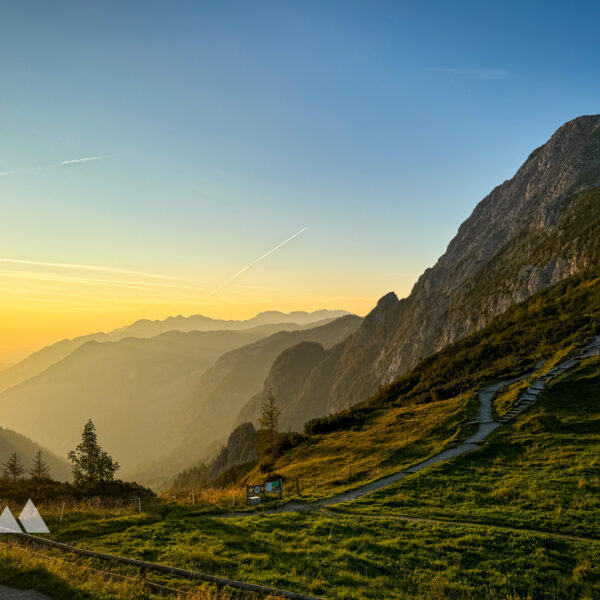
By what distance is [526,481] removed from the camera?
82.4 feet

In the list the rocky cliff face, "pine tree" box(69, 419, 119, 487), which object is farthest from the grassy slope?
the rocky cliff face

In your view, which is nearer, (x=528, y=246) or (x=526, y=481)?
(x=526, y=481)

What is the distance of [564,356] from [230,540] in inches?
1933

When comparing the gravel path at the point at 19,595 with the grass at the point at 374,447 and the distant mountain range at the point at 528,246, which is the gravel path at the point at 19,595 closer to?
the grass at the point at 374,447

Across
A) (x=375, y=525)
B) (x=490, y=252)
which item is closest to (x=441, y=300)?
(x=490, y=252)

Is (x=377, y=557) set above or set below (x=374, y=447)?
above

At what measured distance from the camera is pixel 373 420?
189 feet

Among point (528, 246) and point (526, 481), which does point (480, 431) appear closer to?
point (526, 481)

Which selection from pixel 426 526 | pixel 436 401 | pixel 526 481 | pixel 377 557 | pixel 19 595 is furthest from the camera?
pixel 436 401

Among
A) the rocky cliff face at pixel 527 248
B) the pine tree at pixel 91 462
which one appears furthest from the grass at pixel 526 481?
the rocky cliff face at pixel 527 248

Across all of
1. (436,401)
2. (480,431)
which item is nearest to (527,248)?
(436,401)

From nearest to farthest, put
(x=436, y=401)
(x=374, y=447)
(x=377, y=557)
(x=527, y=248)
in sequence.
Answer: (x=377, y=557)
(x=374, y=447)
(x=436, y=401)
(x=527, y=248)

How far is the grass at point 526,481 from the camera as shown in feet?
67.1

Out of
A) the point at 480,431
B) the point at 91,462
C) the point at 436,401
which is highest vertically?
the point at 436,401
